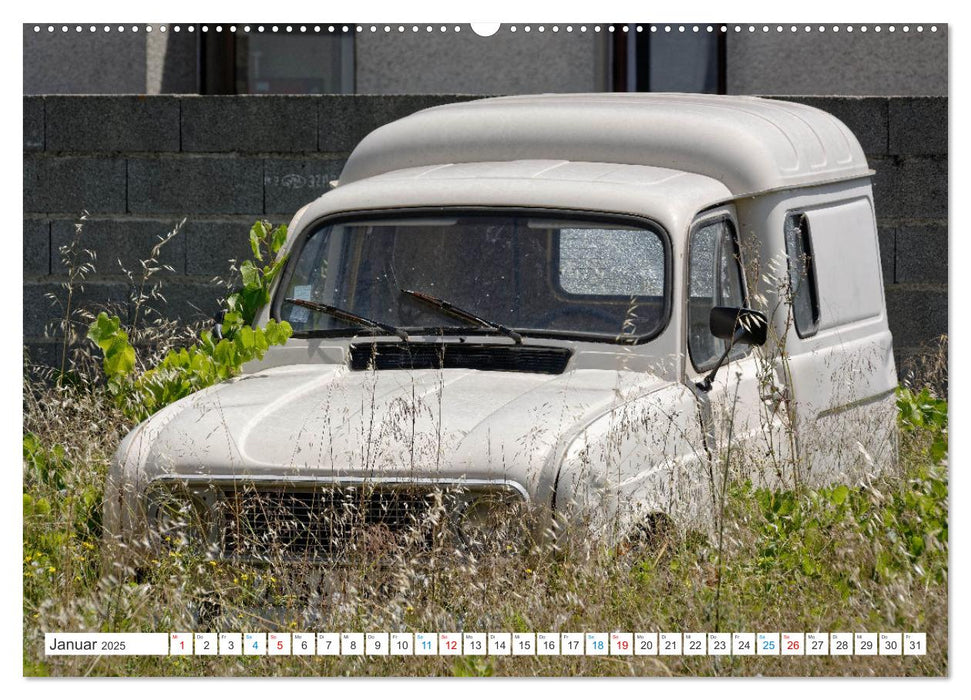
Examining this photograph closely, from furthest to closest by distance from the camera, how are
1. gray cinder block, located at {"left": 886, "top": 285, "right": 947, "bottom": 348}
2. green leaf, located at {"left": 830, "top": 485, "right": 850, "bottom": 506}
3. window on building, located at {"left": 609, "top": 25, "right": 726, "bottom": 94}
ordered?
1. window on building, located at {"left": 609, "top": 25, "right": 726, "bottom": 94}
2. gray cinder block, located at {"left": 886, "top": 285, "right": 947, "bottom": 348}
3. green leaf, located at {"left": 830, "top": 485, "right": 850, "bottom": 506}

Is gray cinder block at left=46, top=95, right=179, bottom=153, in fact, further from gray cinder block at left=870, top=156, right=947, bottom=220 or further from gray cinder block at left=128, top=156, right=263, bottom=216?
gray cinder block at left=870, top=156, right=947, bottom=220

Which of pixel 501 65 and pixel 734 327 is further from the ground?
pixel 501 65

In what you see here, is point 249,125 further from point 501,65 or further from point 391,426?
point 391,426

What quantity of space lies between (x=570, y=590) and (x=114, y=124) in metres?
4.91

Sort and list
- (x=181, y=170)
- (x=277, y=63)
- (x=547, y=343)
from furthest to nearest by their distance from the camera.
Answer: (x=277, y=63) < (x=181, y=170) < (x=547, y=343)

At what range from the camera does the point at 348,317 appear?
4902mm

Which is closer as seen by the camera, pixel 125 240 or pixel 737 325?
pixel 737 325

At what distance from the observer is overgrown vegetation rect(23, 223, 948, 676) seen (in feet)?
11.9

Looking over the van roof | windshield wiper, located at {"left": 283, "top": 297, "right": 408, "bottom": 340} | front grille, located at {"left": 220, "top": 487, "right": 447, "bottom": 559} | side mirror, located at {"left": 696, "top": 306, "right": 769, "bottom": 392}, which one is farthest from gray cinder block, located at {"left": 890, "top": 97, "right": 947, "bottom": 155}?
front grille, located at {"left": 220, "top": 487, "right": 447, "bottom": 559}

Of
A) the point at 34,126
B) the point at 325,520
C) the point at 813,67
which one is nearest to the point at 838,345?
the point at 325,520

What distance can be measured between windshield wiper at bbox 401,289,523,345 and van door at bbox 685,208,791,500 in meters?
0.59

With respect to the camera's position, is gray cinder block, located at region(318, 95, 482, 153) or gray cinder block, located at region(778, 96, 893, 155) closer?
gray cinder block, located at region(778, 96, 893, 155)

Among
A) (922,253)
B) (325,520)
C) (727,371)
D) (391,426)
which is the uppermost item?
(922,253)

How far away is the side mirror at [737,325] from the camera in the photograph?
4574mm
